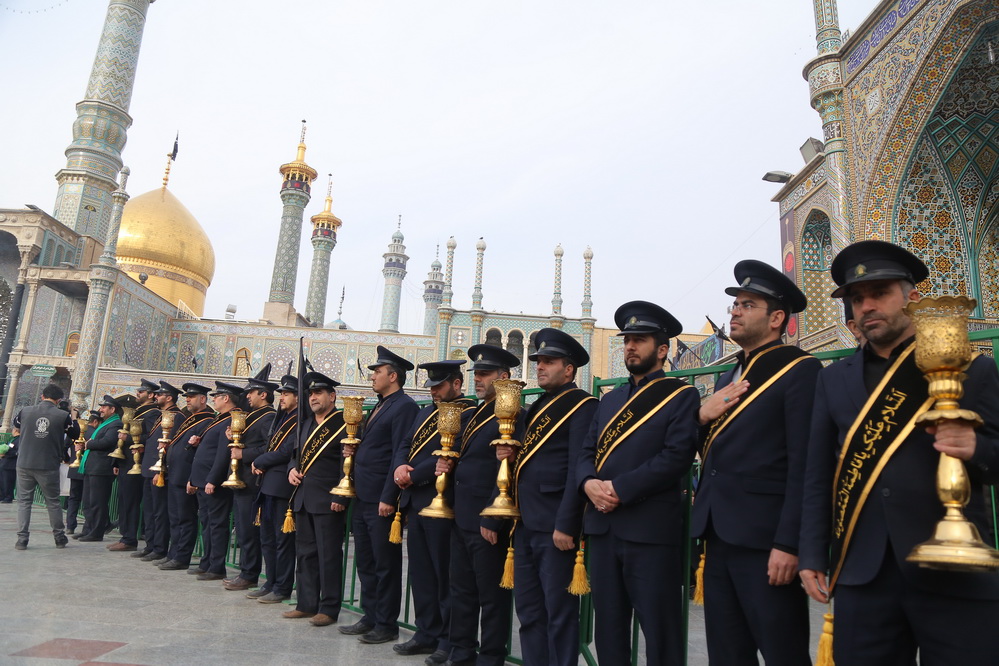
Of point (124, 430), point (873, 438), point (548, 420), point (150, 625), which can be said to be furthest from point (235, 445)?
point (873, 438)

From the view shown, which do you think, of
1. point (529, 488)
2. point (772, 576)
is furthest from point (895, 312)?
point (529, 488)

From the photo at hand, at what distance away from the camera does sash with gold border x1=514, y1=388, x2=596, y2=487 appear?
10.6 ft

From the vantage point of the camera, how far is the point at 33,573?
5.55m

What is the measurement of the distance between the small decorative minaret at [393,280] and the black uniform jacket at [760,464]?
35.7 m

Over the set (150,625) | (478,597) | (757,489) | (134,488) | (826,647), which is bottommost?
(150,625)

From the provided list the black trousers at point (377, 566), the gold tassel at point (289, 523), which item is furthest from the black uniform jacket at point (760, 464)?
the gold tassel at point (289, 523)

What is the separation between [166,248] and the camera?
2852 centimetres

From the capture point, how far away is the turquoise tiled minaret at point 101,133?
2234 cm

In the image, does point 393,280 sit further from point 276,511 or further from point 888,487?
point 888,487

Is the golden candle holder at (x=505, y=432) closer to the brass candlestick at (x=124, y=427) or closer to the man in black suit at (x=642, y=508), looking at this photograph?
the man in black suit at (x=642, y=508)

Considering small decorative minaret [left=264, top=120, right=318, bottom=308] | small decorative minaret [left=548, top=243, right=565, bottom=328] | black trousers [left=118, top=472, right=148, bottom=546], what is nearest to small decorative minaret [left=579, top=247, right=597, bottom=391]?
small decorative minaret [left=548, top=243, right=565, bottom=328]

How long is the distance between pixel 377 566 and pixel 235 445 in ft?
6.31

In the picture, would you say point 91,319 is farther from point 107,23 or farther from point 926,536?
point 926,536

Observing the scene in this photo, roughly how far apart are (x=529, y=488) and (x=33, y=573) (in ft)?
15.5
